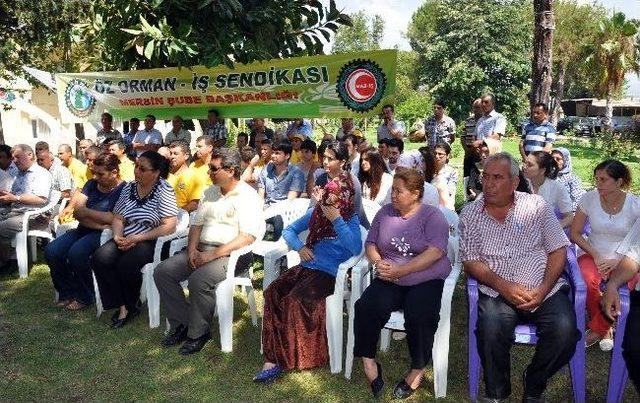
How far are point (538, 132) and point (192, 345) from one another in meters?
4.88

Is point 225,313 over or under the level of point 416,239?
under

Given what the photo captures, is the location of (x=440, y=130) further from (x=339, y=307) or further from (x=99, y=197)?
(x=339, y=307)

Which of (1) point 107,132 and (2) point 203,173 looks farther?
(1) point 107,132

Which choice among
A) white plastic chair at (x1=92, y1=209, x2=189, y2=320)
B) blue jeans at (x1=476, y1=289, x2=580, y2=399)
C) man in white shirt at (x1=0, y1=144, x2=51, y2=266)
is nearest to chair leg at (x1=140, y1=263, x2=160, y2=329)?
white plastic chair at (x1=92, y1=209, x2=189, y2=320)

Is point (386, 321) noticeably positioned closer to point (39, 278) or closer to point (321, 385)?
point (321, 385)

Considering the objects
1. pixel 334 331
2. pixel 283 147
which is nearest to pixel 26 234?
pixel 283 147

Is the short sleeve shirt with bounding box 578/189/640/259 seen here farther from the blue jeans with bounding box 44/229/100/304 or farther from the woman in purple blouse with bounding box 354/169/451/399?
the blue jeans with bounding box 44/229/100/304

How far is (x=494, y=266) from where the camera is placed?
3469 mm

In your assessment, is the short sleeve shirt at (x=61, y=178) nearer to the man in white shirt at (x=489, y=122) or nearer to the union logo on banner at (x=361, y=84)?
the union logo on banner at (x=361, y=84)

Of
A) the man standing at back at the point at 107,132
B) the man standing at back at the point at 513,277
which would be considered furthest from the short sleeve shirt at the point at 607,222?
the man standing at back at the point at 107,132

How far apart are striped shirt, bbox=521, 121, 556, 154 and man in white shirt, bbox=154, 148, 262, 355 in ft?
13.1

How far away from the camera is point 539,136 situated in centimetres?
690

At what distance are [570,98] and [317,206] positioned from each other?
190 feet

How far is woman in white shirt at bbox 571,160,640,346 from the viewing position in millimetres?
Answer: 3910
